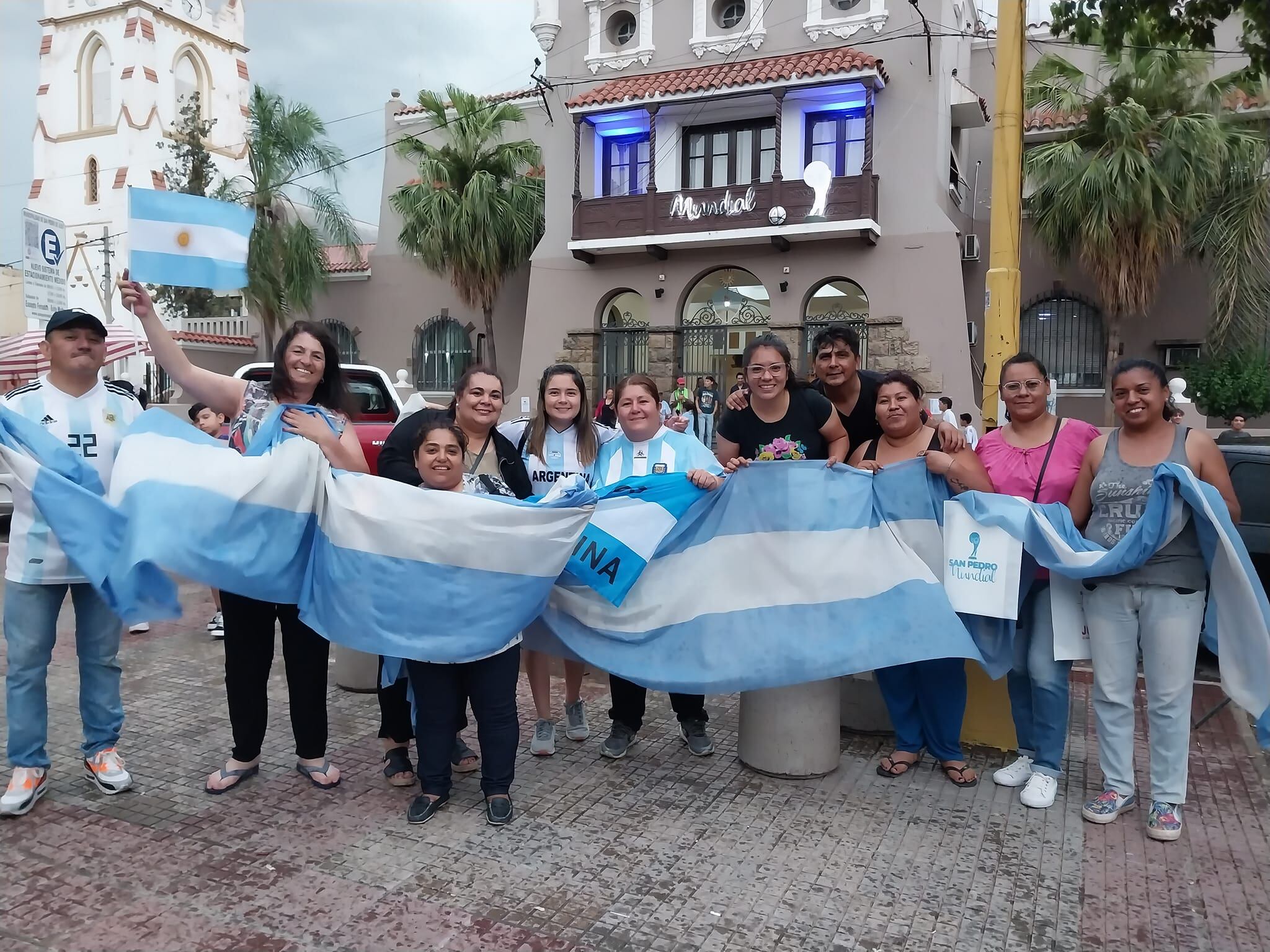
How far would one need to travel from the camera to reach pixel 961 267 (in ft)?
65.3

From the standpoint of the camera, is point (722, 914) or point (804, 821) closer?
point (722, 914)

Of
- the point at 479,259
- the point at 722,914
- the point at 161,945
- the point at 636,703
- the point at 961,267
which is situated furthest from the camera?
the point at 479,259

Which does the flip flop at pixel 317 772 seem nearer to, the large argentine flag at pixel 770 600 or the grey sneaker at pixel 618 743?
the large argentine flag at pixel 770 600

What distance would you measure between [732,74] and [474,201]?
6.64m

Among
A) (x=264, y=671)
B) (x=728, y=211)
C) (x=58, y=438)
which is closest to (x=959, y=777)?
(x=264, y=671)

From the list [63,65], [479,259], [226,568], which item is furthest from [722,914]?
[63,65]

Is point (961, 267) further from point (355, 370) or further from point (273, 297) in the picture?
point (273, 297)

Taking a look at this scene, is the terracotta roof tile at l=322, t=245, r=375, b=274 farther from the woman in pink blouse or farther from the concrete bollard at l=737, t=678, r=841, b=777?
the woman in pink blouse

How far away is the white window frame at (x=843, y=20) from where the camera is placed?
766 inches

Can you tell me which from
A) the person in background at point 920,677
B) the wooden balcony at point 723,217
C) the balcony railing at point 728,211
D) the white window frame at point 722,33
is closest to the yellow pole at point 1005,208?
the person in background at point 920,677

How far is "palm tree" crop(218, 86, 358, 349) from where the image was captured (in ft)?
78.6

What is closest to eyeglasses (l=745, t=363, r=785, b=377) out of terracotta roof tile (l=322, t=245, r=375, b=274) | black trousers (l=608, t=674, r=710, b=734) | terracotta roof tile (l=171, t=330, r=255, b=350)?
black trousers (l=608, t=674, r=710, b=734)

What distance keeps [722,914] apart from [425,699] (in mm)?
1489

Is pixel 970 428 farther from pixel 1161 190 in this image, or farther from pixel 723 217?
pixel 723 217
